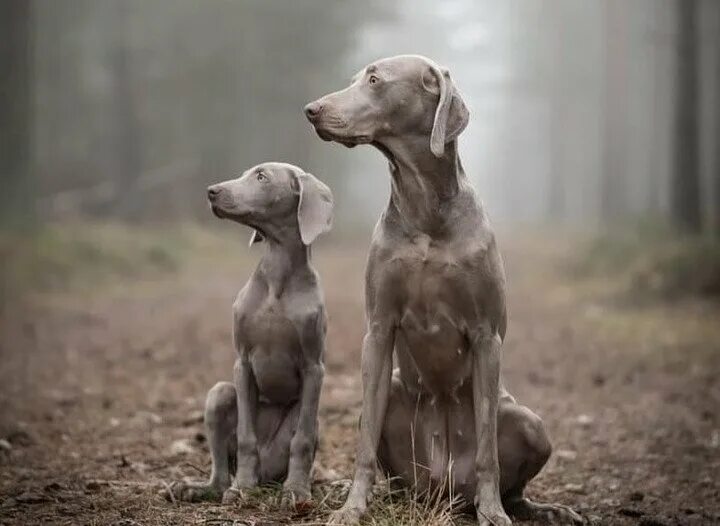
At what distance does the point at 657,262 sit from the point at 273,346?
38.2 ft

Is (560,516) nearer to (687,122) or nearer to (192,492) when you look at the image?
(192,492)

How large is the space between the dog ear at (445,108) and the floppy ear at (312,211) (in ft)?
3.10

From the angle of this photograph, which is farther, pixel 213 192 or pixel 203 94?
pixel 203 94

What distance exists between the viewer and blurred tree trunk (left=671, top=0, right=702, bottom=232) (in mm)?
17531

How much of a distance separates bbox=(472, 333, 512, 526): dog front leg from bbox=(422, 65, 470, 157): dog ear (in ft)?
3.13

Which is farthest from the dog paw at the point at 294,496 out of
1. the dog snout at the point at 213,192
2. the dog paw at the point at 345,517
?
the dog snout at the point at 213,192

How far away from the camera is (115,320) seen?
13.2 meters

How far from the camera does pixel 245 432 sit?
5188 millimetres

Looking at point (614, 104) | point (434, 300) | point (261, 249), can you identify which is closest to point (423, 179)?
point (434, 300)

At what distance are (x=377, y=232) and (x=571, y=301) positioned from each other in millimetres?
11746

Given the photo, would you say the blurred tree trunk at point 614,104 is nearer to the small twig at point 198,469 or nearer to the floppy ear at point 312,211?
the small twig at point 198,469

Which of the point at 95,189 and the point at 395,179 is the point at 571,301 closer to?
the point at 395,179

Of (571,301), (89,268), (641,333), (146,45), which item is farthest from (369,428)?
(146,45)

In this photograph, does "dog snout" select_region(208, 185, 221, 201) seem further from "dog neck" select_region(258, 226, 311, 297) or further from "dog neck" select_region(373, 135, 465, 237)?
"dog neck" select_region(373, 135, 465, 237)
